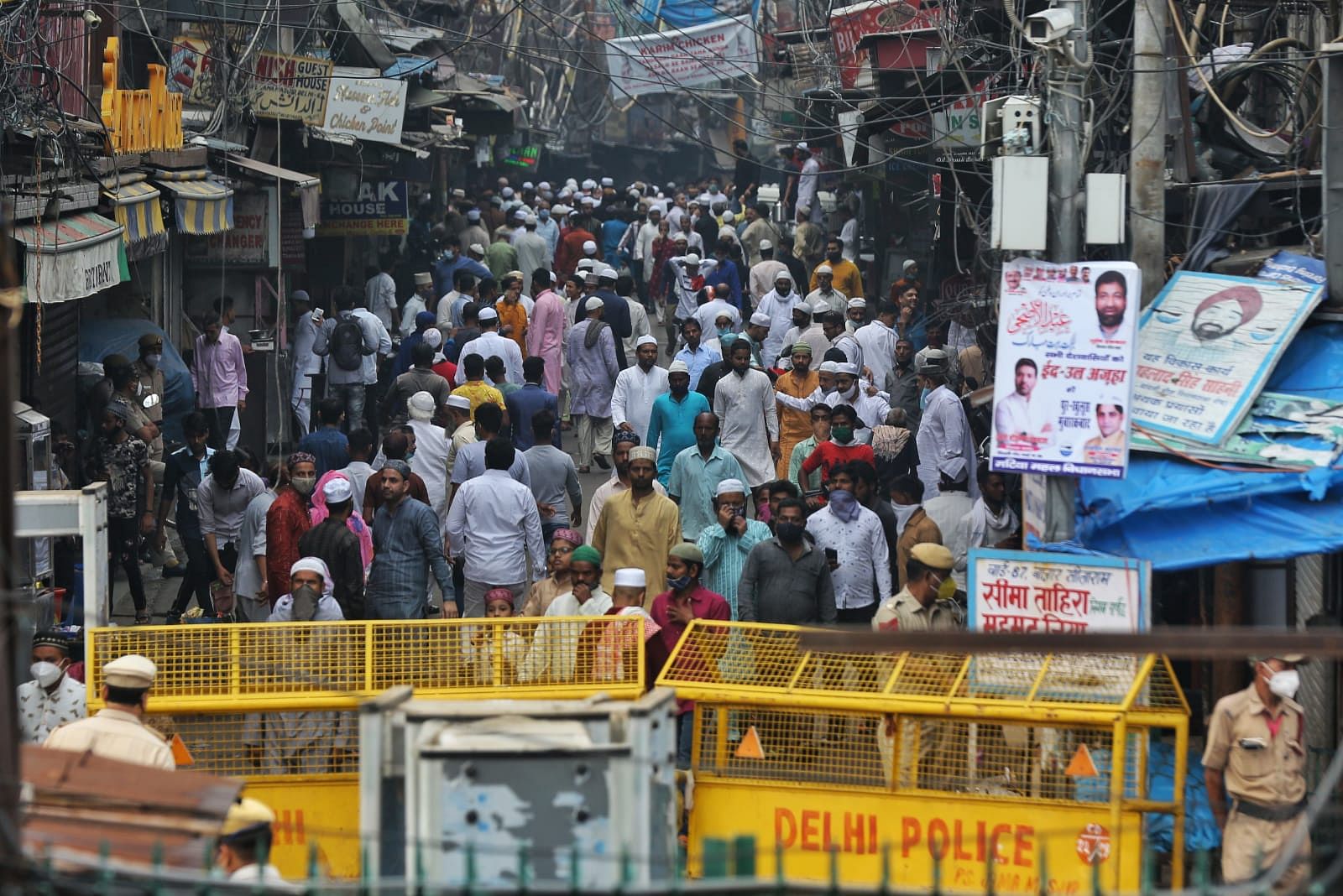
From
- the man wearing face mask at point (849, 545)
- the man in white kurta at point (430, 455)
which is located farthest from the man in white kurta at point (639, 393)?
the man wearing face mask at point (849, 545)

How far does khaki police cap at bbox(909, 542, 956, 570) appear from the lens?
8711 mm

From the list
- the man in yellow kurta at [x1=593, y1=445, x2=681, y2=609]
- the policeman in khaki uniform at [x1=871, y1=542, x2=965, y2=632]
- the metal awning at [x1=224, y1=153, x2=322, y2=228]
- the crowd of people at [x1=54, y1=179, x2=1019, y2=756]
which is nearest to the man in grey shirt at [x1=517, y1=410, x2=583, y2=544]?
the crowd of people at [x1=54, y1=179, x2=1019, y2=756]

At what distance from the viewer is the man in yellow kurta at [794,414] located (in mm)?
13945

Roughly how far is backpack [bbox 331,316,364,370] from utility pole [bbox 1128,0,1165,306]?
9.57m

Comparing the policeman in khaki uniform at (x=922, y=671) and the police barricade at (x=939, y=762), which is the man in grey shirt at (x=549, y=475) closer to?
the policeman in khaki uniform at (x=922, y=671)

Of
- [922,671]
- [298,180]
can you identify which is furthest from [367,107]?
[922,671]

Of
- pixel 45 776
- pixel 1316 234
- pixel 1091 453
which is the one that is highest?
pixel 1316 234

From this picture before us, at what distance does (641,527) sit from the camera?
34.6ft

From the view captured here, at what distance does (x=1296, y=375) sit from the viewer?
9.05 m

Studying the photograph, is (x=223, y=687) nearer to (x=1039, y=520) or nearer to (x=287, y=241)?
(x=1039, y=520)

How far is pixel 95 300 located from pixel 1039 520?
1056 cm

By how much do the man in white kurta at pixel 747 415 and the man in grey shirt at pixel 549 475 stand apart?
183 centimetres

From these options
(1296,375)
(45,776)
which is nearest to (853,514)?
(1296,375)

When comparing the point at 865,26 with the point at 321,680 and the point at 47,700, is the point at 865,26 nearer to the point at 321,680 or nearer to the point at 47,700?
the point at 321,680
